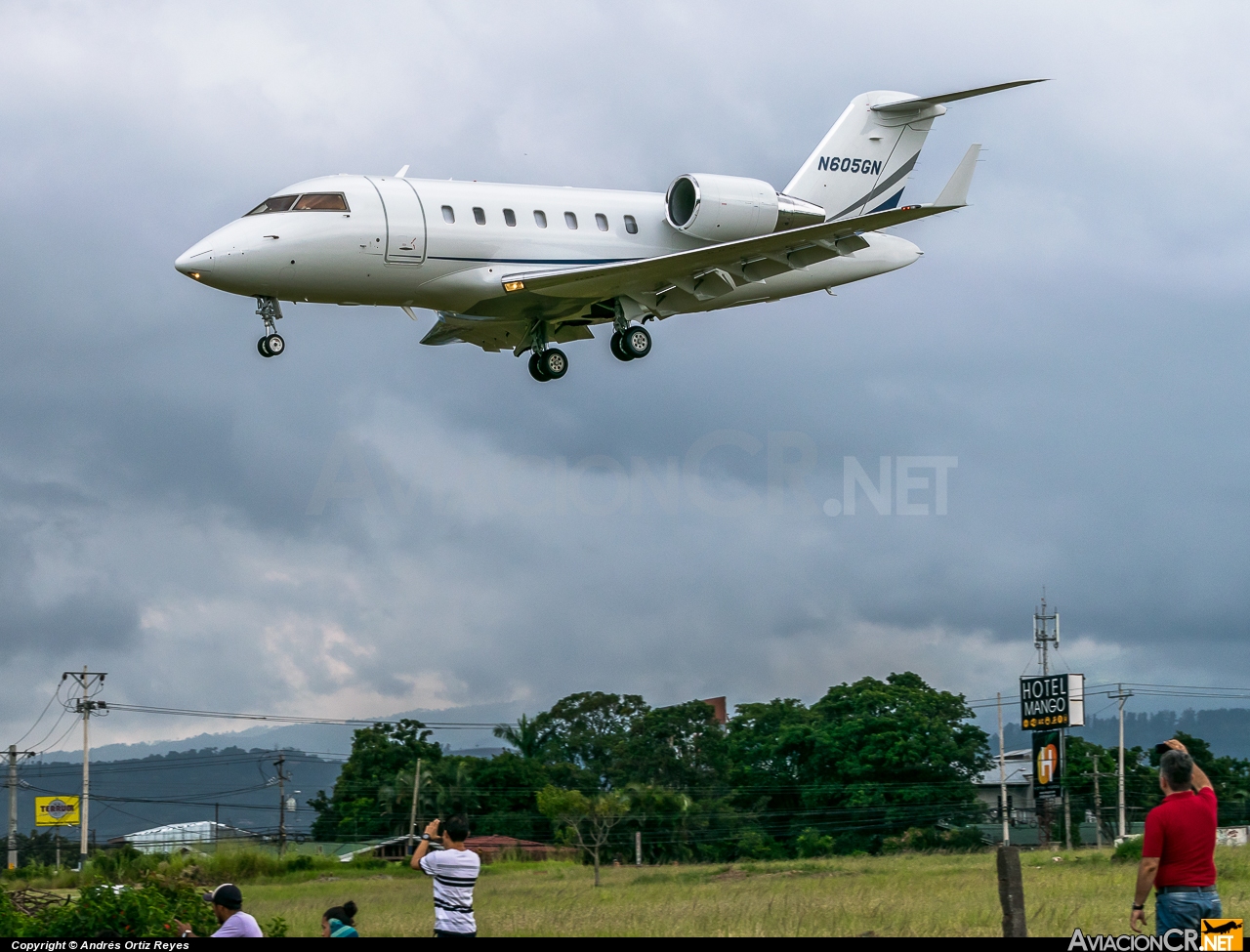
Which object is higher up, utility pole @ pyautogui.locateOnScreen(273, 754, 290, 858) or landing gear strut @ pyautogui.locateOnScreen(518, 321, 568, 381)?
landing gear strut @ pyautogui.locateOnScreen(518, 321, 568, 381)

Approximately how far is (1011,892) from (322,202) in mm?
17617

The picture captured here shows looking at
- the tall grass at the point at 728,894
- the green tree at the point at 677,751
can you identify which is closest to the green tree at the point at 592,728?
the green tree at the point at 677,751

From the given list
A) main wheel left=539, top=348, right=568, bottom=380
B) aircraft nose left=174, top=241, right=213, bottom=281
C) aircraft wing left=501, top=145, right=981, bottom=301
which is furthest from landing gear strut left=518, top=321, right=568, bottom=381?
aircraft nose left=174, top=241, right=213, bottom=281

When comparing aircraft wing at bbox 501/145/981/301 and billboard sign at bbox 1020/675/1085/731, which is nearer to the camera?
aircraft wing at bbox 501/145/981/301

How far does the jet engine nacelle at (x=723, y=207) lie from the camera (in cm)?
3019

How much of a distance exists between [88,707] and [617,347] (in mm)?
47413

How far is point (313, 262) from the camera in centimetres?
2620

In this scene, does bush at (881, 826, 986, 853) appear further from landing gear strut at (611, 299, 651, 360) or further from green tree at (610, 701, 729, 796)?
landing gear strut at (611, 299, 651, 360)

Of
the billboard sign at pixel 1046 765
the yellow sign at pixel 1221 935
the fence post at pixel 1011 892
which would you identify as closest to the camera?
the yellow sign at pixel 1221 935

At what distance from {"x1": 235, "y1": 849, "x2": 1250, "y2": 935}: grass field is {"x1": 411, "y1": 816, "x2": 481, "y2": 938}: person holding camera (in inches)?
383

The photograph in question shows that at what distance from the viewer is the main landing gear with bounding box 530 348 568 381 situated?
30.0 m

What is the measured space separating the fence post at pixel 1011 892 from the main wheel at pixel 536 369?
17.3 meters

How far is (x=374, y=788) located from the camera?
7894 cm

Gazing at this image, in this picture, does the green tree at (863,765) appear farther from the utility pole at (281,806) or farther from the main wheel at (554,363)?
the main wheel at (554,363)
